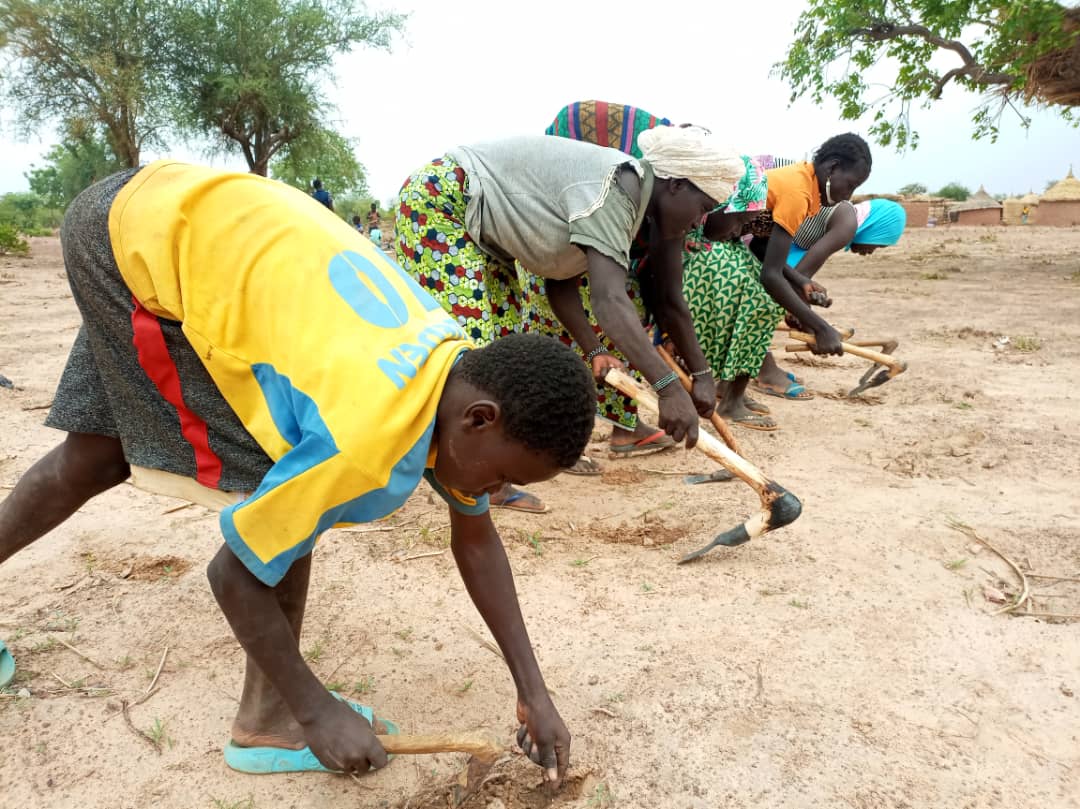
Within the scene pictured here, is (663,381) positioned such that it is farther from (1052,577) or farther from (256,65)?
(256,65)

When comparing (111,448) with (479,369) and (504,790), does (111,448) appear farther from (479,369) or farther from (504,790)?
(504,790)

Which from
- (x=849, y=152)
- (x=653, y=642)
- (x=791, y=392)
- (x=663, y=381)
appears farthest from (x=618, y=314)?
(x=791, y=392)

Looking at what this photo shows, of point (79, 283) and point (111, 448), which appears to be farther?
point (111, 448)

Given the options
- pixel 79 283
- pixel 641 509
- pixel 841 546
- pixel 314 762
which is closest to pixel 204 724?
pixel 314 762

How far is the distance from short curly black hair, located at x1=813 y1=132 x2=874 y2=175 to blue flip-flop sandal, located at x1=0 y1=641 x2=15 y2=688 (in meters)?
3.88

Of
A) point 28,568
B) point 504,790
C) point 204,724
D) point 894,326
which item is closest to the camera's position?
point 504,790

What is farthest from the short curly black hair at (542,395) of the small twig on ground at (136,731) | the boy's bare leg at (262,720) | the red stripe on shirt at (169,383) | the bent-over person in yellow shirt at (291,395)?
the small twig on ground at (136,731)

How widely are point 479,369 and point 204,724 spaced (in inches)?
45.6

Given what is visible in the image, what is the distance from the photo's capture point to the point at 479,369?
1.20 metres

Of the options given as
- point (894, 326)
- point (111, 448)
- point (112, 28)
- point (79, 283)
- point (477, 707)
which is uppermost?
point (112, 28)

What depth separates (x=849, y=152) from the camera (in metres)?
3.71

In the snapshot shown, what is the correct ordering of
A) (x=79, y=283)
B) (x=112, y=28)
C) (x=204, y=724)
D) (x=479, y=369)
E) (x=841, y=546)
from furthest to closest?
(x=112, y=28), (x=841, y=546), (x=204, y=724), (x=79, y=283), (x=479, y=369)

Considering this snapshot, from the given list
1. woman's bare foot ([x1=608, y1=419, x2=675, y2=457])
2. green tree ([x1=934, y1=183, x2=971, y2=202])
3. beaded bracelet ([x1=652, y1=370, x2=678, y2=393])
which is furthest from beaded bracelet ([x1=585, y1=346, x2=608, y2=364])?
green tree ([x1=934, y1=183, x2=971, y2=202])

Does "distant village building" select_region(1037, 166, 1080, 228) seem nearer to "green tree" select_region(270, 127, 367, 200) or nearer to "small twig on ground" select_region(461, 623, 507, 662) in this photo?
"green tree" select_region(270, 127, 367, 200)
